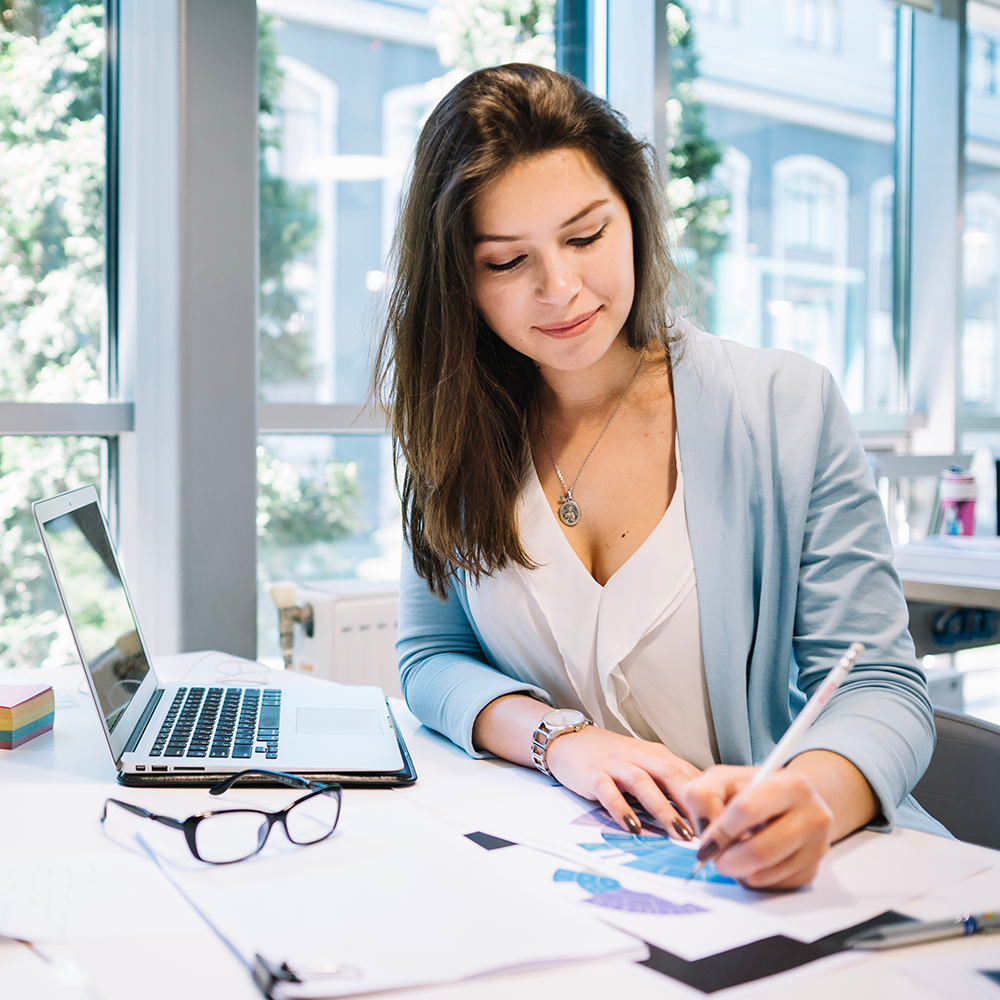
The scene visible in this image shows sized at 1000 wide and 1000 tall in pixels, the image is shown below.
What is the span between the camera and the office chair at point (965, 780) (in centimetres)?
107

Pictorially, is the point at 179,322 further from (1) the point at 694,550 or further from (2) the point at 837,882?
(2) the point at 837,882

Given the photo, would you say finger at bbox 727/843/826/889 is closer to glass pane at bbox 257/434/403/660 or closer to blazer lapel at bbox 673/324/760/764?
blazer lapel at bbox 673/324/760/764

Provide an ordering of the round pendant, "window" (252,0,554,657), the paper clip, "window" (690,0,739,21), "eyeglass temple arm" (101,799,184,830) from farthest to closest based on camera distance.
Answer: "window" (690,0,739,21), "window" (252,0,554,657), the round pendant, "eyeglass temple arm" (101,799,184,830), the paper clip

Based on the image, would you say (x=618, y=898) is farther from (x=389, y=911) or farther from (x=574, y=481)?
(x=574, y=481)

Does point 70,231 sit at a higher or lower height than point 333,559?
higher

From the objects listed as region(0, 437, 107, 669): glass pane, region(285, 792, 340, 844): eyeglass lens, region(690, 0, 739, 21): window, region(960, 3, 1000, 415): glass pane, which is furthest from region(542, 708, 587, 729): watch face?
region(960, 3, 1000, 415): glass pane

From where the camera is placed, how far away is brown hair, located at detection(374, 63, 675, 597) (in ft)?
3.48

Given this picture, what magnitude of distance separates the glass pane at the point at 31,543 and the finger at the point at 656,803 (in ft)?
4.67

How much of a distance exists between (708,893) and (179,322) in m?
1.48

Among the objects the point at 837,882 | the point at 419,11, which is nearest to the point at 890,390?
the point at 419,11

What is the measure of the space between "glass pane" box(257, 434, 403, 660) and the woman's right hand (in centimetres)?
135

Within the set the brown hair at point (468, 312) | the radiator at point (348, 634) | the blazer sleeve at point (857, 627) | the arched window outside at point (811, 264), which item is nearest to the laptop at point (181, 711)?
the brown hair at point (468, 312)

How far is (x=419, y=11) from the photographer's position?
8.21ft

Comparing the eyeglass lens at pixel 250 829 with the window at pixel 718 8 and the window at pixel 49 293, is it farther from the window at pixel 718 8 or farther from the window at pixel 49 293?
the window at pixel 718 8
